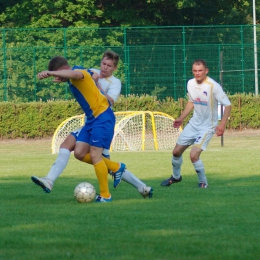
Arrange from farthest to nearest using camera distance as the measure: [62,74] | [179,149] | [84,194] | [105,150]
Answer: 1. [179,149]
2. [105,150]
3. [84,194]
4. [62,74]

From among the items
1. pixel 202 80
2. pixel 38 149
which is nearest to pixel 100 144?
pixel 202 80

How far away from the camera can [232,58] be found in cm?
3606

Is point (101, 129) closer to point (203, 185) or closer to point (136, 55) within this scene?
point (203, 185)

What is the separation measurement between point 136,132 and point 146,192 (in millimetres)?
13962

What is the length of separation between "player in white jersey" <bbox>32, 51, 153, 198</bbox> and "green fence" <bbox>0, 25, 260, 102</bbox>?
2312 centimetres

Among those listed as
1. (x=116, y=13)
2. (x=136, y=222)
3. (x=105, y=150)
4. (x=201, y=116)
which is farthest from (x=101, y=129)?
(x=116, y=13)

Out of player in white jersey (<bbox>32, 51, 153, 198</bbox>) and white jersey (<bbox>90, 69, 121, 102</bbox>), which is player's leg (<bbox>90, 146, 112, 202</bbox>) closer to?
player in white jersey (<bbox>32, 51, 153, 198</bbox>)

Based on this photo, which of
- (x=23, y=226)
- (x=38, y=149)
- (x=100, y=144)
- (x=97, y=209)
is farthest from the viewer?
(x=38, y=149)

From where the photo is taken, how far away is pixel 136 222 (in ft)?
23.6

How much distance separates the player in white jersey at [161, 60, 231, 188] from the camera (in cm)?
1076

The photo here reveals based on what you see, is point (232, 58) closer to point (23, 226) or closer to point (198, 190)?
point (198, 190)

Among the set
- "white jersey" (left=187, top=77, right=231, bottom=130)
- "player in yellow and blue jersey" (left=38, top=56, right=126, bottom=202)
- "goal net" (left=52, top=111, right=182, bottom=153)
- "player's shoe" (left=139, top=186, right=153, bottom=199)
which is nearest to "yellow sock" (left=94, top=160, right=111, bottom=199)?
"player in yellow and blue jersey" (left=38, top=56, right=126, bottom=202)

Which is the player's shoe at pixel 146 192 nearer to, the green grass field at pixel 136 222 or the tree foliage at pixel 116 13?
the green grass field at pixel 136 222

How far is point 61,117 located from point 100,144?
20.0 meters
